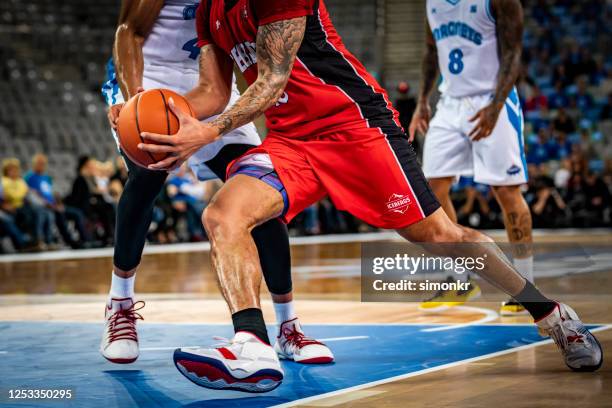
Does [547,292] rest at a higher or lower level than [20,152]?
lower

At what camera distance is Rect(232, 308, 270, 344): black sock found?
3.28m

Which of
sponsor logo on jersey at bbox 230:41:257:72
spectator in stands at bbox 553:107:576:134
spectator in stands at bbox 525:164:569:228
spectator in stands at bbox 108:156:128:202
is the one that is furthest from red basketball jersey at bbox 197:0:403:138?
spectator in stands at bbox 553:107:576:134

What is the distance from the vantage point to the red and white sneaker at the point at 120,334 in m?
4.21

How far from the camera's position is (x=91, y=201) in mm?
14578

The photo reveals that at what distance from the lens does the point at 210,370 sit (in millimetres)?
3123

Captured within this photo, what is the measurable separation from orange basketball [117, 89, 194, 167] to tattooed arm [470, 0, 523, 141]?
105 inches

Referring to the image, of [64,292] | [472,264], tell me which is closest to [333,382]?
[472,264]

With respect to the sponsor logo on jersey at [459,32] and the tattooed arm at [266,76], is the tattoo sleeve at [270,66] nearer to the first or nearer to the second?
the tattooed arm at [266,76]

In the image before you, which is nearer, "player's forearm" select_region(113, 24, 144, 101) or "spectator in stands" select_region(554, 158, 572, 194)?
"player's forearm" select_region(113, 24, 144, 101)

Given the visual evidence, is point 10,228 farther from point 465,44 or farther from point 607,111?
point 607,111

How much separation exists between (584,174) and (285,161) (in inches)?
554

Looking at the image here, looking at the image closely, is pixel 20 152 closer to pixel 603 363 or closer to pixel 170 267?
pixel 170 267

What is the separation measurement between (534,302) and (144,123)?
5.66ft

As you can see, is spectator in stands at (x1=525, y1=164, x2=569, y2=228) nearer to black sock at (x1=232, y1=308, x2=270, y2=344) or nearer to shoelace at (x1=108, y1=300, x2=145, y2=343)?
shoelace at (x1=108, y1=300, x2=145, y2=343)
